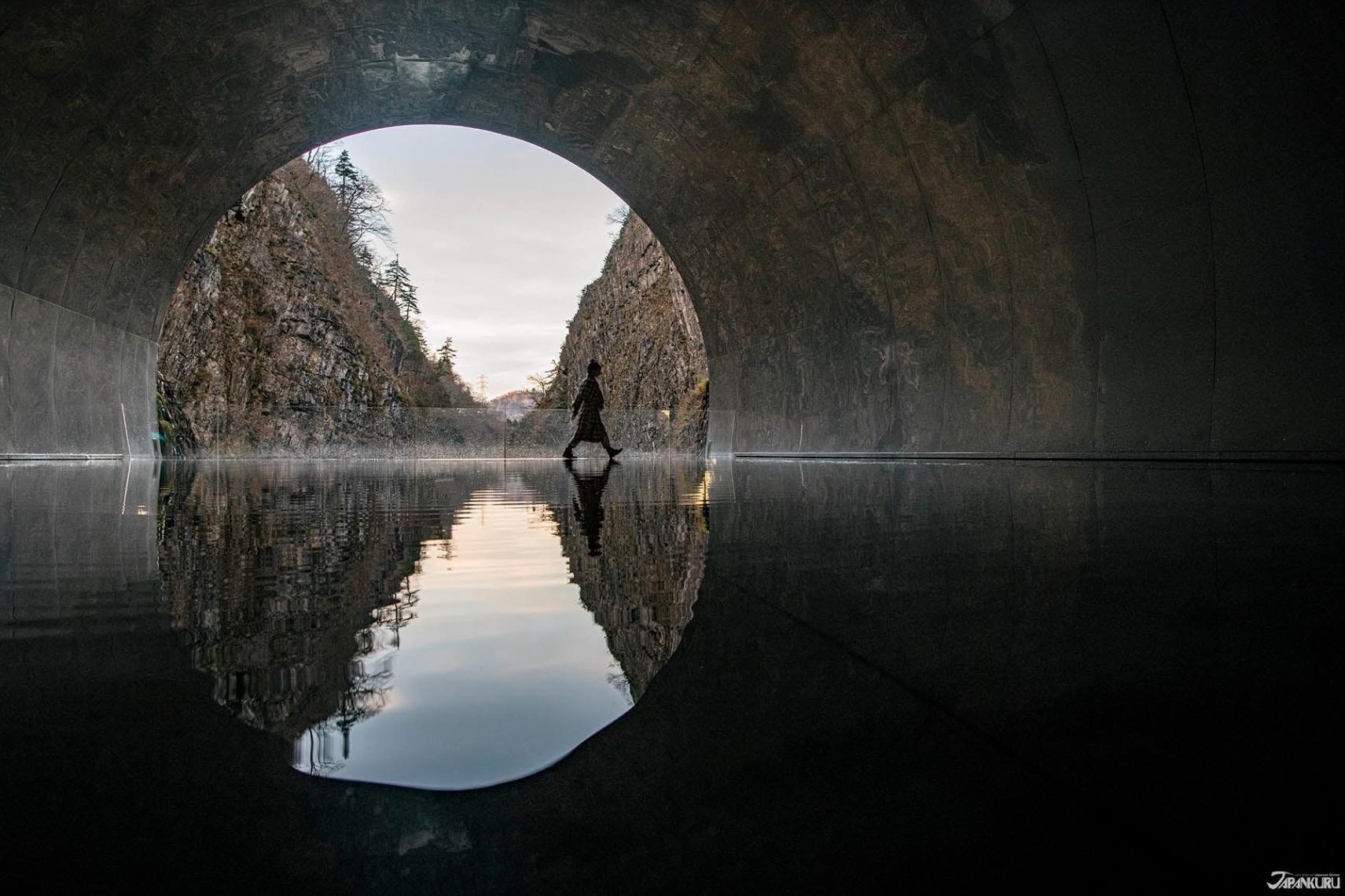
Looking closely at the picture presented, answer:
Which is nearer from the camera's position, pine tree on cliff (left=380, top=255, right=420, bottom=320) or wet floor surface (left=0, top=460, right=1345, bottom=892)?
wet floor surface (left=0, top=460, right=1345, bottom=892)

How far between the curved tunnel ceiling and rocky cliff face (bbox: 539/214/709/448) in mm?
13766

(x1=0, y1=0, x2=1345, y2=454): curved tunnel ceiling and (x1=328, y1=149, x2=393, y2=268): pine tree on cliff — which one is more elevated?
(x1=328, y1=149, x2=393, y2=268): pine tree on cliff

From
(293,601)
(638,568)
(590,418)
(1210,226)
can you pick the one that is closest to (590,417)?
(590,418)

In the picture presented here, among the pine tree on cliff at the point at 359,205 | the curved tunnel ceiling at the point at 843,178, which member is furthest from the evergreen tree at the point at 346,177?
the curved tunnel ceiling at the point at 843,178

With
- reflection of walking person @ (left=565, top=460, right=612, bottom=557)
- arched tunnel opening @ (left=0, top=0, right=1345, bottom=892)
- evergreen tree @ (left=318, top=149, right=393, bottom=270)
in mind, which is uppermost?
evergreen tree @ (left=318, top=149, right=393, bottom=270)

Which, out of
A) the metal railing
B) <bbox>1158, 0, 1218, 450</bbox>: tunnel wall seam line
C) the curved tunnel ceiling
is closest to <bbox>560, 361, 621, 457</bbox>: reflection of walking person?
the curved tunnel ceiling

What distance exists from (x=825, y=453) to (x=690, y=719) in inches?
475

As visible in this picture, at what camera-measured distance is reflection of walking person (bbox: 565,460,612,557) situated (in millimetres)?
3111

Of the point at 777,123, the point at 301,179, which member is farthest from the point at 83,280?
the point at 301,179

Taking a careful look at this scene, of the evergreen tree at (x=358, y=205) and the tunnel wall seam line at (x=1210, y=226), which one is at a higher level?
the evergreen tree at (x=358, y=205)

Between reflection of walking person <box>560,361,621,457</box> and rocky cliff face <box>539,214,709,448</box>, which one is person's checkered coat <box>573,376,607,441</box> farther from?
rocky cliff face <box>539,214,709,448</box>

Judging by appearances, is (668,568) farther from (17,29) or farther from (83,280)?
(83,280)

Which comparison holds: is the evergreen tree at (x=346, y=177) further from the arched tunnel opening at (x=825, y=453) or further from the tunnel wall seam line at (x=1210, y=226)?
the tunnel wall seam line at (x=1210, y=226)

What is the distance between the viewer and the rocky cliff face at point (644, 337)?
3372cm
